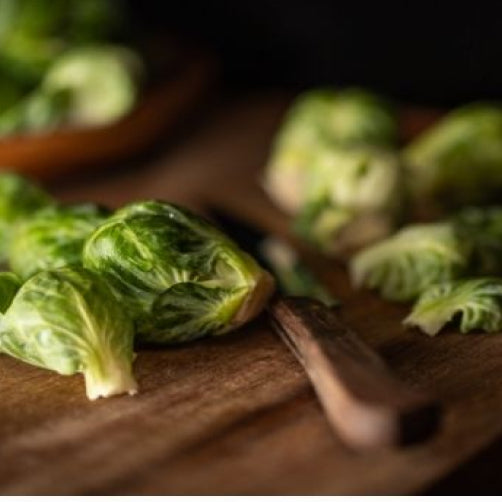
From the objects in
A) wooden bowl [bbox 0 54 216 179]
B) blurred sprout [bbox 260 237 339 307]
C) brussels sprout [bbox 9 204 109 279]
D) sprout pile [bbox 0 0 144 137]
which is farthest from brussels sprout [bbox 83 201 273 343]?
sprout pile [bbox 0 0 144 137]

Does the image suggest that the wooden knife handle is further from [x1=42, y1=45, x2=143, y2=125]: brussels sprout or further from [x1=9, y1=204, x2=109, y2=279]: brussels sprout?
[x1=42, y1=45, x2=143, y2=125]: brussels sprout

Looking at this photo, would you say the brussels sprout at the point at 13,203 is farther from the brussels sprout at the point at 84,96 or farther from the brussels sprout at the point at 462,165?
the brussels sprout at the point at 462,165

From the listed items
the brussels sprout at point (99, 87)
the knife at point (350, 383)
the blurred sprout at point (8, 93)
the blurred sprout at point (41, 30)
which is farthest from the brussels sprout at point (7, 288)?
the blurred sprout at point (41, 30)

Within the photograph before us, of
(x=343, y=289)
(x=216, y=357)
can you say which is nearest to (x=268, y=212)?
(x=343, y=289)

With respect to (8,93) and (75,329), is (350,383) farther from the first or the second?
(8,93)

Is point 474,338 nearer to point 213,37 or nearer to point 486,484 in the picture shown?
point 486,484
